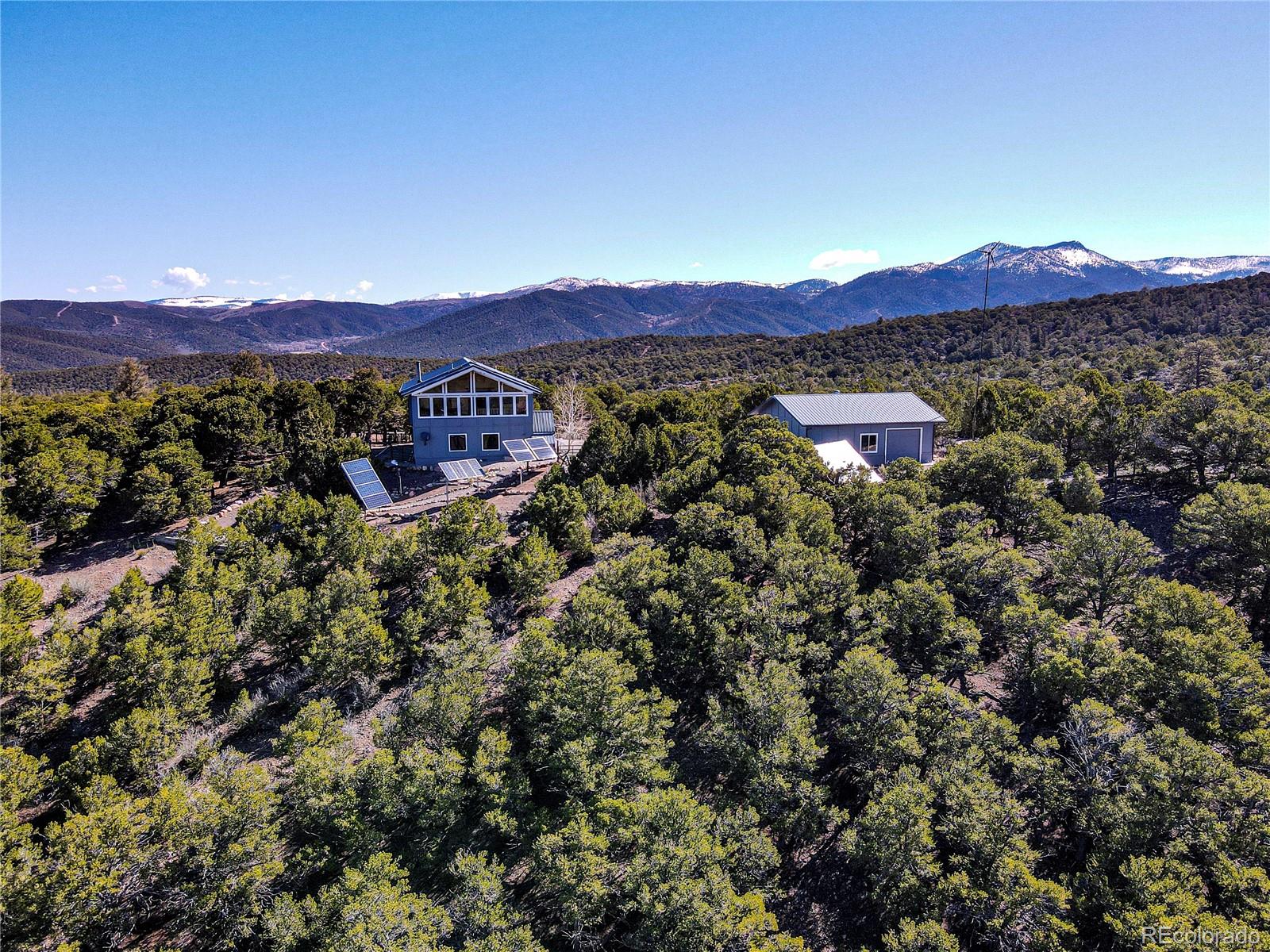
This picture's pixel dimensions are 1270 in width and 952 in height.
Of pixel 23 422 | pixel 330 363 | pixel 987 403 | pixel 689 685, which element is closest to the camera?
pixel 689 685

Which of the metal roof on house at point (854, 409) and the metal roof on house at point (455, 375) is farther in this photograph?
the metal roof on house at point (455, 375)

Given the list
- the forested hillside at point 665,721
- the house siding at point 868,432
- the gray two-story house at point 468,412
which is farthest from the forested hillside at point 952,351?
the forested hillside at point 665,721

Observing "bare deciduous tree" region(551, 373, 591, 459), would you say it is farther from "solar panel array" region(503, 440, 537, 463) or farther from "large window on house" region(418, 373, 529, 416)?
"solar panel array" region(503, 440, 537, 463)

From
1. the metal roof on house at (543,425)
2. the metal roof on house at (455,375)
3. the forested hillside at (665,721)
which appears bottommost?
the forested hillside at (665,721)

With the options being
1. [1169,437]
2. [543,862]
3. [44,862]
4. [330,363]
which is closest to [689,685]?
[543,862]

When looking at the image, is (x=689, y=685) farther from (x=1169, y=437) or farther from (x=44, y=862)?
(x=1169, y=437)

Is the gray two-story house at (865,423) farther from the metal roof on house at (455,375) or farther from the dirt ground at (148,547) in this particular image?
the dirt ground at (148,547)

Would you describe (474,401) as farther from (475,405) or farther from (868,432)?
(868,432)

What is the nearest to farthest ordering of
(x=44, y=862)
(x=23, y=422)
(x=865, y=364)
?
(x=44, y=862) → (x=23, y=422) → (x=865, y=364)
